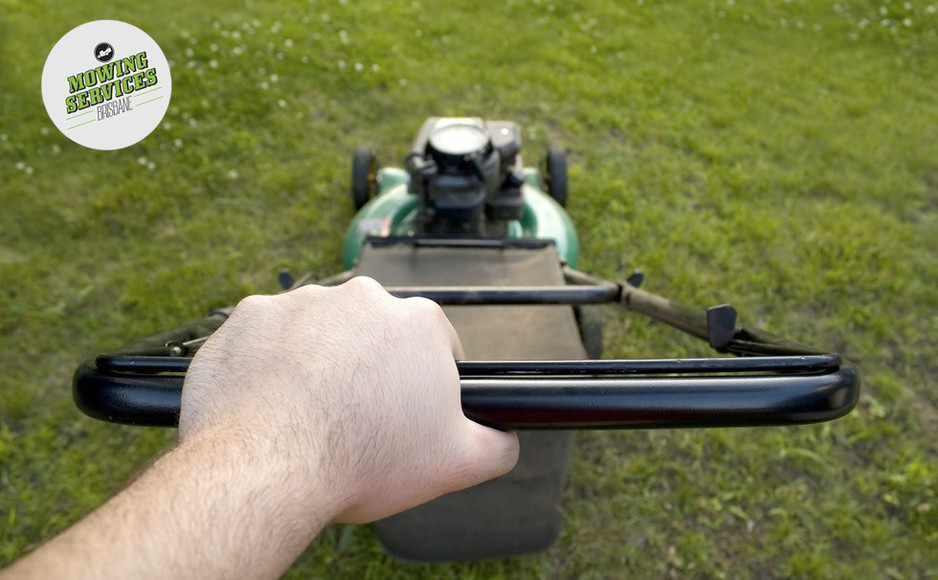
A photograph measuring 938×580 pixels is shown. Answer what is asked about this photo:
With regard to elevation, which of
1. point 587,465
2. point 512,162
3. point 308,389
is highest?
point 512,162

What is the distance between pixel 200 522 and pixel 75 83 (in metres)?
0.74

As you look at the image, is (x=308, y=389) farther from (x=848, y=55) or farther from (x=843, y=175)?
(x=848, y=55)

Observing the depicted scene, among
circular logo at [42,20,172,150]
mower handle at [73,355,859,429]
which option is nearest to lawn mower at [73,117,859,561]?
mower handle at [73,355,859,429]

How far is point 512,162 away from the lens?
1.79 metres

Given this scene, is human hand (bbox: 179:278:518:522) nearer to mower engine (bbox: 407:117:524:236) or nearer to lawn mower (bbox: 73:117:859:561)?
lawn mower (bbox: 73:117:859:561)

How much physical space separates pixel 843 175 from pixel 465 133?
1.90 m

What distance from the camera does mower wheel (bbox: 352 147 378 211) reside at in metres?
2.16

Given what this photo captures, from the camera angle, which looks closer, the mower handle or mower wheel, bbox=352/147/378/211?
the mower handle

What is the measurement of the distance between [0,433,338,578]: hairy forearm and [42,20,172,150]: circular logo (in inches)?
23.6

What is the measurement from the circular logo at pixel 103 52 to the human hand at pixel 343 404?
1.74ft

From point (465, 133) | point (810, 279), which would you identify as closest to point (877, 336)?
point (810, 279)

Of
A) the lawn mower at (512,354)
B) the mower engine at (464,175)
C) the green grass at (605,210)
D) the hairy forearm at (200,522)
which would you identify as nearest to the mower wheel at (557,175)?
the lawn mower at (512,354)

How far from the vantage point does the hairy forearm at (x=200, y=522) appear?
1.45 feet

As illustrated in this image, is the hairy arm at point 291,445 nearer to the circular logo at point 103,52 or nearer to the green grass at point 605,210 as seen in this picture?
the circular logo at point 103,52
